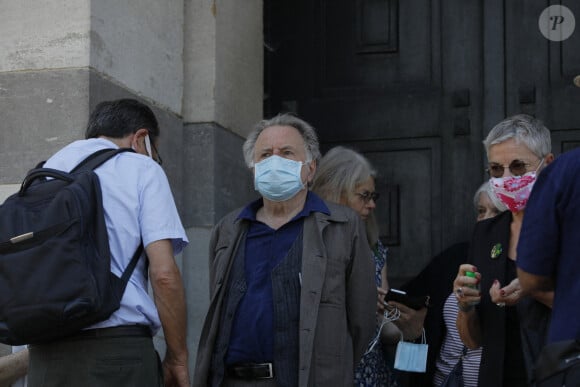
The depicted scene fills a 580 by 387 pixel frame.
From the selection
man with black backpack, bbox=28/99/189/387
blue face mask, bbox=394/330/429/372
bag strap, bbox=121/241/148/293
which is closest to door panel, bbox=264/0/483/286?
blue face mask, bbox=394/330/429/372

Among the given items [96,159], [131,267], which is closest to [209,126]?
→ [96,159]

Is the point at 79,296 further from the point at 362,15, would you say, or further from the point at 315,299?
the point at 362,15

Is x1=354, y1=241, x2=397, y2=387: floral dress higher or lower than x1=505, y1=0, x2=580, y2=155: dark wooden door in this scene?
lower

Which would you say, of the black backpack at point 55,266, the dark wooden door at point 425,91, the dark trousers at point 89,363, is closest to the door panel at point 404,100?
the dark wooden door at point 425,91

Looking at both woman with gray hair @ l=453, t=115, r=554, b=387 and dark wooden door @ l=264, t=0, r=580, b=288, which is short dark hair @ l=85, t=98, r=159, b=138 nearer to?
woman with gray hair @ l=453, t=115, r=554, b=387

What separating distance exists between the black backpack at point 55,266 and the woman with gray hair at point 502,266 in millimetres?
1384

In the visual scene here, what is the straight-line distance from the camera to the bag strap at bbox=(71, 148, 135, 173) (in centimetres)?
461

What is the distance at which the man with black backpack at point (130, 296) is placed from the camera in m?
4.44

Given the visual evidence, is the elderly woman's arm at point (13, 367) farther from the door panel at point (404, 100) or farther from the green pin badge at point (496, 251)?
the door panel at point (404, 100)

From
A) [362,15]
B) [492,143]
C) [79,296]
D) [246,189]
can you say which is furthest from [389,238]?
[79,296]

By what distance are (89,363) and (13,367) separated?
903mm

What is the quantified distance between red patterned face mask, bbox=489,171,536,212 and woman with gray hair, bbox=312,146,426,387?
49.3 inches

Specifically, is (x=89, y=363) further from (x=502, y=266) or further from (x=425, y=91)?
(x=425, y=91)

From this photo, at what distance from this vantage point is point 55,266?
14.2 feet
